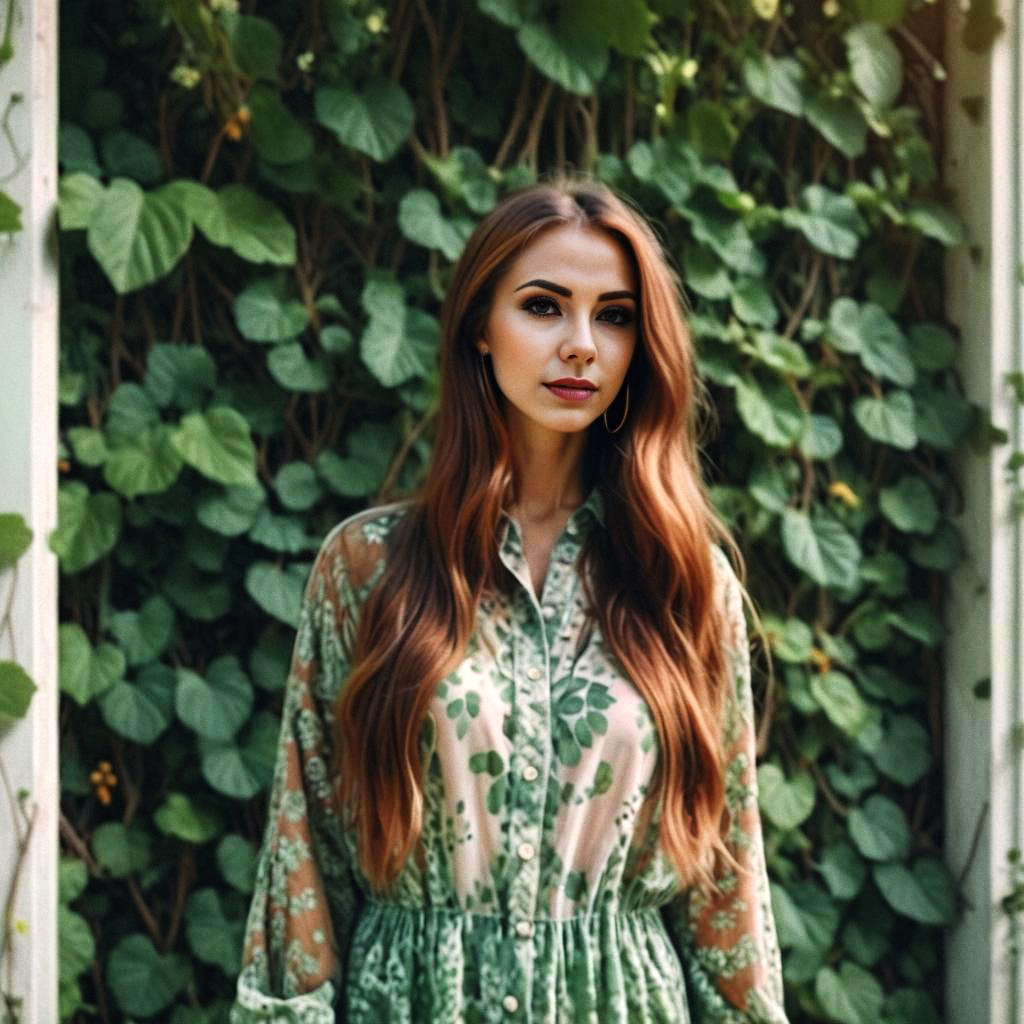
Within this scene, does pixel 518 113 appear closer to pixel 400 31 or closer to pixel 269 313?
pixel 400 31

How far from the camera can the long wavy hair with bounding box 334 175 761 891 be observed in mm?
1539

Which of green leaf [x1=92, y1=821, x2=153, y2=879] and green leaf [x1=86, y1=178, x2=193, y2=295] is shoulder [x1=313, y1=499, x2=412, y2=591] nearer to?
green leaf [x1=86, y1=178, x2=193, y2=295]

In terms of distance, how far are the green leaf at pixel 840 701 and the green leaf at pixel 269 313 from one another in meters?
1.04

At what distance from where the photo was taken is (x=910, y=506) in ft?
7.70

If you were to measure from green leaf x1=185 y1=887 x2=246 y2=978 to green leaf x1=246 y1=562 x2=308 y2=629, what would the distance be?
0.45 meters

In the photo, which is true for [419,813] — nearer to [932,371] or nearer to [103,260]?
[103,260]

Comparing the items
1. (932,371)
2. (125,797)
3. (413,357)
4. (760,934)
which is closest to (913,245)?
(932,371)

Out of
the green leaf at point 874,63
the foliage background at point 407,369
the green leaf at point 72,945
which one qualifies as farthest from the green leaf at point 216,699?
the green leaf at point 874,63

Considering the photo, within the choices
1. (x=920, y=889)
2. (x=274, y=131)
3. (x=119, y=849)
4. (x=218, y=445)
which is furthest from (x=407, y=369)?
(x=920, y=889)

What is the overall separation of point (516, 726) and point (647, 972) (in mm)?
328

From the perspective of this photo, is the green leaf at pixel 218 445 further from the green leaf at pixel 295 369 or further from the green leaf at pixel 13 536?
the green leaf at pixel 13 536

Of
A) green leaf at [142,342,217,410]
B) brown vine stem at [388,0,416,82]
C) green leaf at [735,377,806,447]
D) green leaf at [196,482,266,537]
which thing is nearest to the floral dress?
green leaf at [196,482,266,537]

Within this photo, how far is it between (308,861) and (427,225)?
1.04 metres

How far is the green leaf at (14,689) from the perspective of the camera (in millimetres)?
1911
